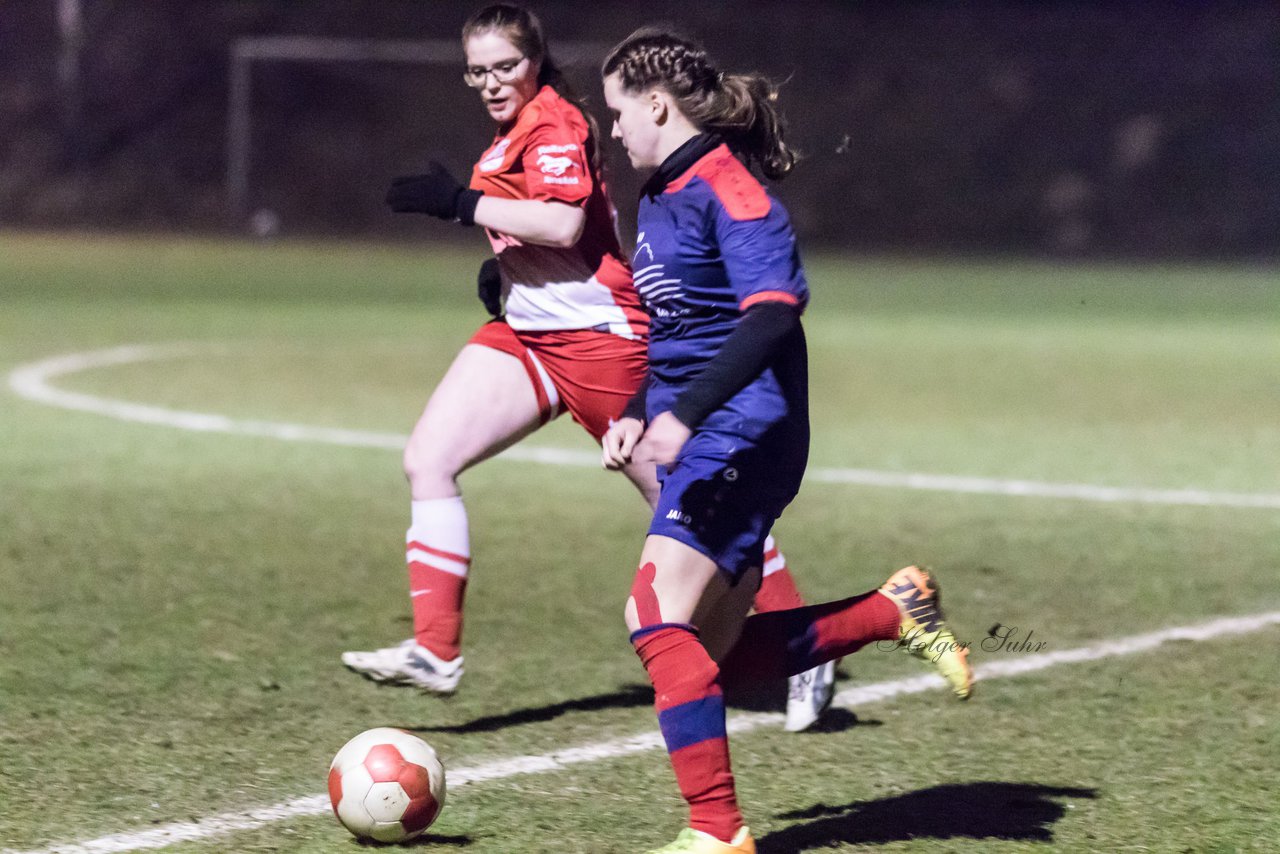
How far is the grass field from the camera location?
14.4 feet

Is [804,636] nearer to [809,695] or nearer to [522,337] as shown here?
[809,695]

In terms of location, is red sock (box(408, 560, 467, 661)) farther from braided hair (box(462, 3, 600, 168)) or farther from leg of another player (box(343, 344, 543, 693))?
braided hair (box(462, 3, 600, 168))

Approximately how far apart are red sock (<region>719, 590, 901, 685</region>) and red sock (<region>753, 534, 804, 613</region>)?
779 millimetres

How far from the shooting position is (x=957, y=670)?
14.3 ft

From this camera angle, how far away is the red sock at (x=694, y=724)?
381 cm

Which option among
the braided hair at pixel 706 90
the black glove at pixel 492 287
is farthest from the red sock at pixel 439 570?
the braided hair at pixel 706 90

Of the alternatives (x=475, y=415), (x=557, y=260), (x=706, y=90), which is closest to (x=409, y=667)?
(x=475, y=415)

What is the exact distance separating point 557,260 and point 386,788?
71.6 inches

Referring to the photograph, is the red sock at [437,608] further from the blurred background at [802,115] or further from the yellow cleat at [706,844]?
the blurred background at [802,115]

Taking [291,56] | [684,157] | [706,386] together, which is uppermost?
[291,56]

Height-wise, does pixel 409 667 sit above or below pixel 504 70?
below

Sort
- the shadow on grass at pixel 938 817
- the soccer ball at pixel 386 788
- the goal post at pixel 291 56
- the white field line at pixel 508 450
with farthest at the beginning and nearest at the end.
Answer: the goal post at pixel 291 56 → the white field line at pixel 508 450 → the shadow on grass at pixel 938 817 → the soccer ball at pixel 386 788

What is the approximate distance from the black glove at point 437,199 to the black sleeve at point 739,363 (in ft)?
4.68

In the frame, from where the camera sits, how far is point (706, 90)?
13.5 feet
